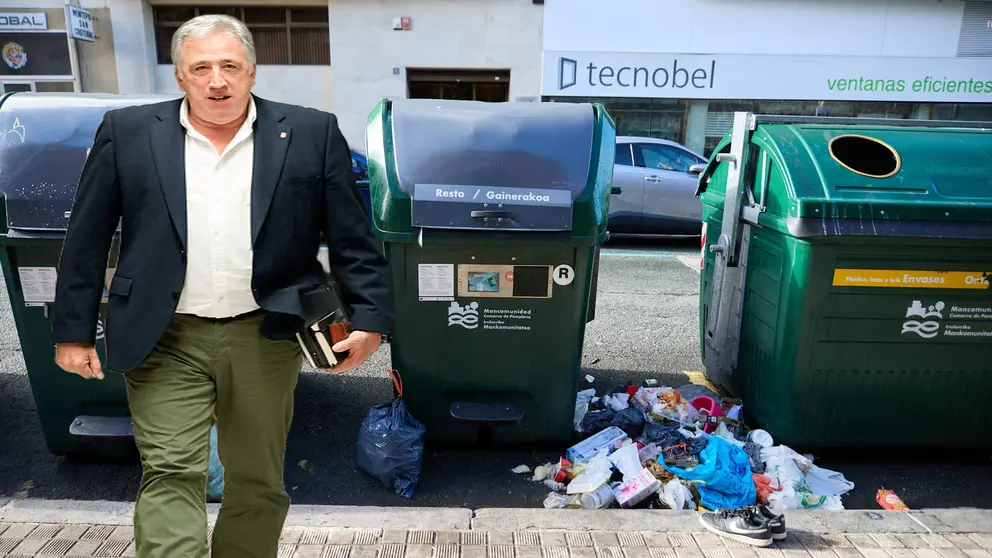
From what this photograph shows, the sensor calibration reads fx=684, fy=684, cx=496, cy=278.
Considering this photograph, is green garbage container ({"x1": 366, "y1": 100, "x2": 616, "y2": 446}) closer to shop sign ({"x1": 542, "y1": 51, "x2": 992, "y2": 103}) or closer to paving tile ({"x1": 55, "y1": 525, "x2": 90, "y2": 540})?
paving tile ({"x1": 55, "y1": 525, "x2": 90, "y2": 540})

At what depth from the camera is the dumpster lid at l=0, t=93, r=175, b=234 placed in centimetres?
288

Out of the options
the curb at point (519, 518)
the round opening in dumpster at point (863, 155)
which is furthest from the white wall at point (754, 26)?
the curb at point (519, 518)

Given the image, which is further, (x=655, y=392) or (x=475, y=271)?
(x=655, y=392)

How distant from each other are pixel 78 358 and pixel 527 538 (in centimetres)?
165

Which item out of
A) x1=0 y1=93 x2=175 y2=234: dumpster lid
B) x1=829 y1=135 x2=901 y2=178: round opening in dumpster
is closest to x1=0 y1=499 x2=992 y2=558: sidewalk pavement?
x1=0 y1=93 x2=175 y2=234: dumpster lid

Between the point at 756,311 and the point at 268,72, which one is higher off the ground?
the point at 268,72

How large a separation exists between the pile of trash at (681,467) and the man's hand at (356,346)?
4.63 feet

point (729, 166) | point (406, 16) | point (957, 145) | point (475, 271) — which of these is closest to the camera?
point (475, 271)

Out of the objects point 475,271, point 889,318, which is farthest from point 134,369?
point 889,318

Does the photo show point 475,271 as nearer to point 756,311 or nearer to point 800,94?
point 756,311

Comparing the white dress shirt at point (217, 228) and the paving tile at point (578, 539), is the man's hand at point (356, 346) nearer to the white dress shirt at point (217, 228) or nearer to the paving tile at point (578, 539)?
the white dress shirt at point (217, 228)

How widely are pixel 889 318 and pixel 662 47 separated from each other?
1215 centimetres

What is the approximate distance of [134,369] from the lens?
1.86 m

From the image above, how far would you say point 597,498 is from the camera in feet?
9.77
